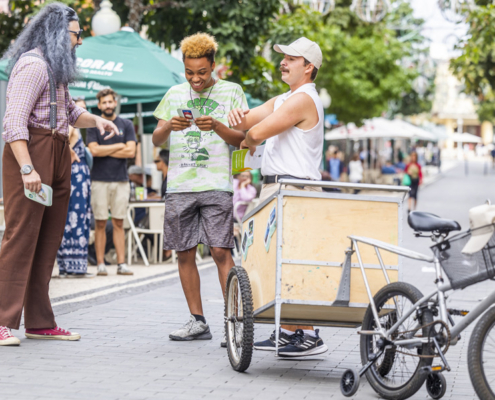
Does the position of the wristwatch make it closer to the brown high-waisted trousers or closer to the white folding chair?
the brown high-waisted trousers

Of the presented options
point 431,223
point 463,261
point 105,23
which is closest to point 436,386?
point 463,261

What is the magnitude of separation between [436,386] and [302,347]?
3.61 ft

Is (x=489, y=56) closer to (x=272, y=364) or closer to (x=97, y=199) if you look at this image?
(x=97, y=199)

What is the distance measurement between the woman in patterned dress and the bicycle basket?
5.96 meters

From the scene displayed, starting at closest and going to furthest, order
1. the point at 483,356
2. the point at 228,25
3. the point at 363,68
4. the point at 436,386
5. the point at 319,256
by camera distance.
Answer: the point at 483,356 → the point at 436,386 → the point at 319,256 → the point at 228,25 → the point at 363,68

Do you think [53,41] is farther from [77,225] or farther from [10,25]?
[10,25]

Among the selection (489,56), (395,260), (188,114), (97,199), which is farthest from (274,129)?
(489,56)

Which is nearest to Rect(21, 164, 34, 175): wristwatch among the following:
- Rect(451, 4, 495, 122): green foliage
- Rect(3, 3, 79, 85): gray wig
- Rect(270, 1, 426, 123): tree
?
Rect(3, 3, 79, 85): gray wig

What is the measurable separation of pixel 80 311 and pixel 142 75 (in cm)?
447

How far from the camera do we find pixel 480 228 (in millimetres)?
3893

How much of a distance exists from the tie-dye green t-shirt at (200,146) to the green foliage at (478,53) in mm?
10945

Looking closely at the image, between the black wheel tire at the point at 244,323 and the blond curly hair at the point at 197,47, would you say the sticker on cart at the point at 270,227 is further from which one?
the blond curly hair at the point at 197,47

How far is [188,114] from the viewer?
17.5 ft

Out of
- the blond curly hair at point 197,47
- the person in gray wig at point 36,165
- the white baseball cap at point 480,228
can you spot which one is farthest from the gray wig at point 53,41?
the white baseball cap at point 480,228
